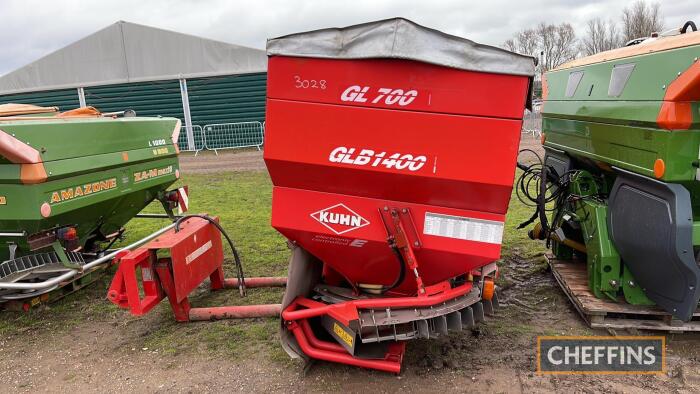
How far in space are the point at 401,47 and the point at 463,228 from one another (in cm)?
105

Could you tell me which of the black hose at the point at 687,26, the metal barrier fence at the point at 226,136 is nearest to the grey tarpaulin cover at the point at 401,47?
the black hose at the point at 687,26

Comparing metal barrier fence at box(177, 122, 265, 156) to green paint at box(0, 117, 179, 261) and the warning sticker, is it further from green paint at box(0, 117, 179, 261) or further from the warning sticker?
the warning sticker

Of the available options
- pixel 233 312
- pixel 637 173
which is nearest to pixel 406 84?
pixel 637 173

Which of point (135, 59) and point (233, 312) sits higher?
point (135, 59)

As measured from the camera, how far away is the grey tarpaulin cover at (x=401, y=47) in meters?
2.51

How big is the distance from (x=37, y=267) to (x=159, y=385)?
1.69 metres

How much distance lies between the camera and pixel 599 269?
373 centimetres

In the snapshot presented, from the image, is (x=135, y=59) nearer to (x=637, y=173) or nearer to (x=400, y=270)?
(x=400, y=270)

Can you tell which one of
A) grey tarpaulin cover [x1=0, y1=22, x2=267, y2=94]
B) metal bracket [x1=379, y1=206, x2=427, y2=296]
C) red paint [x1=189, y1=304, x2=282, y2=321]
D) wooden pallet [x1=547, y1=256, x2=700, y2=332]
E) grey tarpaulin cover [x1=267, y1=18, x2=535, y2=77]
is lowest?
red paint [x1=189, y1=304, x2=282, y2=321]

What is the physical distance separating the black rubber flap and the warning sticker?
1.19m

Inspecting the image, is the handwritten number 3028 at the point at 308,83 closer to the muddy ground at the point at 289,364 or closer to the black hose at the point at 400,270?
the black hose at the point at 400,270

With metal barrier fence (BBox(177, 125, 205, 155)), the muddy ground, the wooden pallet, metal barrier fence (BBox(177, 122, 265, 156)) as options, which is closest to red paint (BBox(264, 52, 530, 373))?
the muddy ground

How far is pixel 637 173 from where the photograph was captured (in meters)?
3.34

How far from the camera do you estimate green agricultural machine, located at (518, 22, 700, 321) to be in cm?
296
